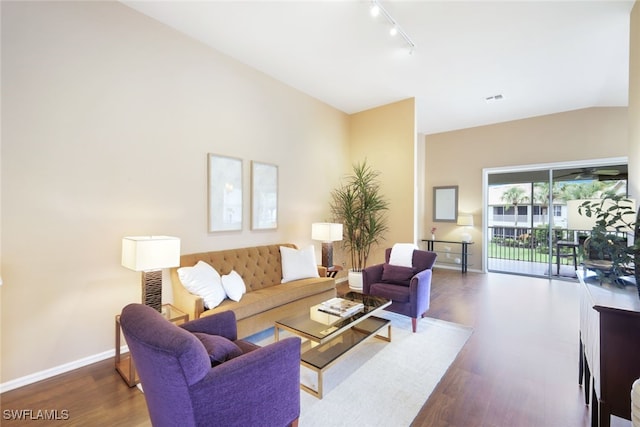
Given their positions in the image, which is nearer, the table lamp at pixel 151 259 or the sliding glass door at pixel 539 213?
the table lamp at pixel 151 259

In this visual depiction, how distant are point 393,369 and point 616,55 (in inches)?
180

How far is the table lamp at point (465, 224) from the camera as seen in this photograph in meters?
6.20

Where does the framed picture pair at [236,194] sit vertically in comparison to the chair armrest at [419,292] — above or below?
above

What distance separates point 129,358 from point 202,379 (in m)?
1.72

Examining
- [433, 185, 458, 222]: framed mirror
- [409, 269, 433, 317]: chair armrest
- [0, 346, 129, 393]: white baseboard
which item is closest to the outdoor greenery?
[409, 269, 433, 317]: chair armrest

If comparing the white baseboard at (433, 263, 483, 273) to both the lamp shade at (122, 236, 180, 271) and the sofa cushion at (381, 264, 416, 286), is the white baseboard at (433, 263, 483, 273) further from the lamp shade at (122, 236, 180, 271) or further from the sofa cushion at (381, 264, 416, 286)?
the lamp shade at (122, 236, 180, 271)

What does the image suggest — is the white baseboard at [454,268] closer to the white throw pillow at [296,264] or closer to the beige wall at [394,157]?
the beige wall at [394,157]

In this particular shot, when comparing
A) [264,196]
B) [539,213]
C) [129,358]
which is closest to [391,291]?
[264,196]

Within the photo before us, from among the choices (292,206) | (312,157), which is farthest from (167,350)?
(312,157)

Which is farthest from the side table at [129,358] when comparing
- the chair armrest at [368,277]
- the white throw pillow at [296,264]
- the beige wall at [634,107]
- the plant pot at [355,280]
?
the beige wall at [634,107]

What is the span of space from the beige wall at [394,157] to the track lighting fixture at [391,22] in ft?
5.40

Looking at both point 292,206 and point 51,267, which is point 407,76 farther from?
point 51,267

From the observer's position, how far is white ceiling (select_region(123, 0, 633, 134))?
2.69 meters

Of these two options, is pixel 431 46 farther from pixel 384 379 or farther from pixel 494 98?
pixel 384 379
